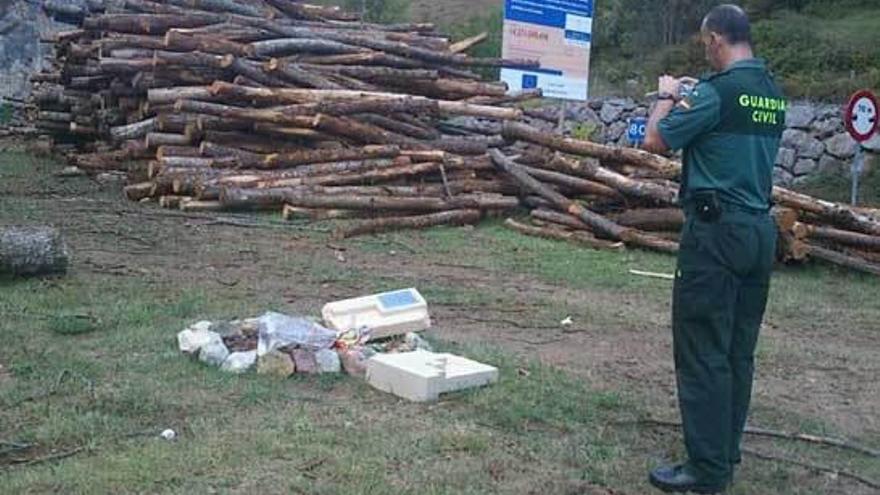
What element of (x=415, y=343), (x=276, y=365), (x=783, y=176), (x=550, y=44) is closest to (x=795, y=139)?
(x=783, y=176)

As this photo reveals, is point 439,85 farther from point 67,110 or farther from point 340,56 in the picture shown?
point 67,110

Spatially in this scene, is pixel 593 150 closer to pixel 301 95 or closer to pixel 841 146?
pixel 301 95

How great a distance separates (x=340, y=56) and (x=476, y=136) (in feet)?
6.96

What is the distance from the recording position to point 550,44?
1627cm

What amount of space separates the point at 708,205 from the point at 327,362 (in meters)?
2.27

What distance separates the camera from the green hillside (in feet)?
77.9

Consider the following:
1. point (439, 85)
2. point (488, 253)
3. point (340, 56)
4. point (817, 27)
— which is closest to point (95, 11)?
point (340, 56)

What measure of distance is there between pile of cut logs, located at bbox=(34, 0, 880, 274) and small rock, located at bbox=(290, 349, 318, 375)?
18.5ft

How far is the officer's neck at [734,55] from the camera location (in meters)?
4.22

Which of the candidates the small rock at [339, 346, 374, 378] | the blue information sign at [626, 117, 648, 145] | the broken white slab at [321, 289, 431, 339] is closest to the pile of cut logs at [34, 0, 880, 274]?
the blue information sign at [626, 117, 648, 145]

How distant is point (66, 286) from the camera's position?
7.50 metres

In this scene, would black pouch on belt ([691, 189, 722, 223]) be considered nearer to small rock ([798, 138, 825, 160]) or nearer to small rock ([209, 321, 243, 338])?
small rock ([209, 321, 243, 338])

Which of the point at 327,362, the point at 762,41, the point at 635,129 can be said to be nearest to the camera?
the point at 327,362

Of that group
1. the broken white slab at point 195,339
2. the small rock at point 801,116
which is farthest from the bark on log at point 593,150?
the small rock at point 801,116
